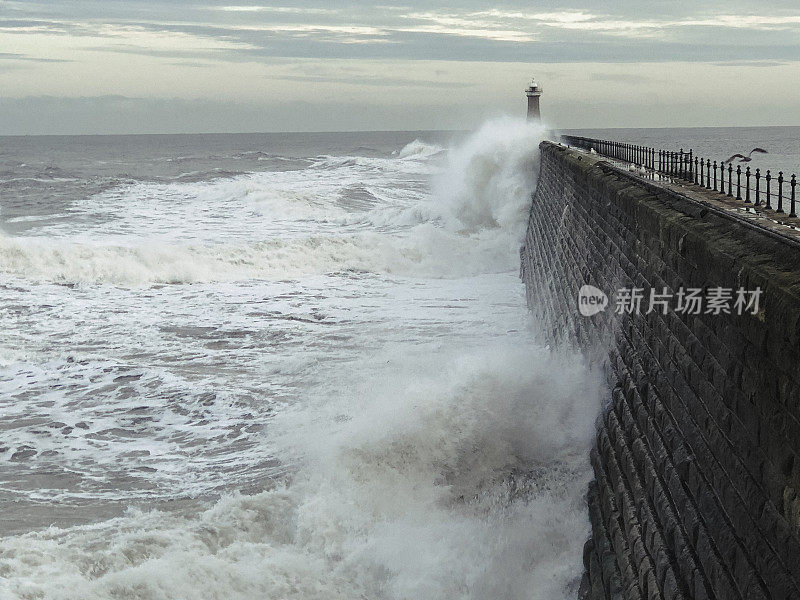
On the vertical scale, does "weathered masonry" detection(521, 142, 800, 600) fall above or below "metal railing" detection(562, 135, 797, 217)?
below

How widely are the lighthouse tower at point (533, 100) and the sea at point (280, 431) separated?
18417 mm

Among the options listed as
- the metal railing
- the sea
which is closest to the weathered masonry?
the sea

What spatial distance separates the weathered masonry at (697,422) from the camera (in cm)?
349

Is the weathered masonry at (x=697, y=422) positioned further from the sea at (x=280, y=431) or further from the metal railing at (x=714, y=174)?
the metal railing at (x=714, y=174)

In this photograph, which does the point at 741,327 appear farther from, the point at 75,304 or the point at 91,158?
the point at 91,158

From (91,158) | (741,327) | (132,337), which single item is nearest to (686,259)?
(741,327)

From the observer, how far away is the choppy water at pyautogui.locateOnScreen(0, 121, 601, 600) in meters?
7.34

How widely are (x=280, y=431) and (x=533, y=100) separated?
113 feet

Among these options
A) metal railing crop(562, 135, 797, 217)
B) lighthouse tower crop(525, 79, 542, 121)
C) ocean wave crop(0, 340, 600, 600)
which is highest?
lighthouse tower crop(525, 79, 542, 121)

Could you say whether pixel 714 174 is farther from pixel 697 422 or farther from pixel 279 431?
pixel 697 422

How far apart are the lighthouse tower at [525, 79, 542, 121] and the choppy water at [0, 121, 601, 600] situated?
59.8ft

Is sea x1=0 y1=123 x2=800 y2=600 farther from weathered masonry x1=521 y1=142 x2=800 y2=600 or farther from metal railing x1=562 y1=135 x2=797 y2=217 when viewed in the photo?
metal railing x1=562 y1=135 x2=797 y2=217

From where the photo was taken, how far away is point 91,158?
98.3 meters

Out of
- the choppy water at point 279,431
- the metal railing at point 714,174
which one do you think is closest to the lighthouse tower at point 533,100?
the metal railing at point 714,174
